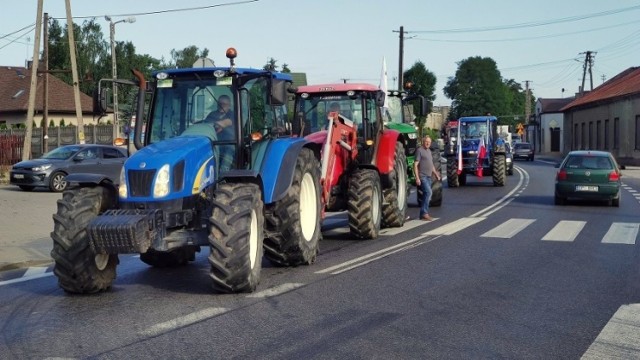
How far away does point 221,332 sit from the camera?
23.5 feet

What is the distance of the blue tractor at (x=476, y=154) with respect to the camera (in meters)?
30.0

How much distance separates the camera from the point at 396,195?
15602 millimetres

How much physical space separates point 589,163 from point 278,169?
13867 millimetres

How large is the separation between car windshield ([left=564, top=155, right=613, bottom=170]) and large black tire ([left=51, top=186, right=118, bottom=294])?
1554 centimetres

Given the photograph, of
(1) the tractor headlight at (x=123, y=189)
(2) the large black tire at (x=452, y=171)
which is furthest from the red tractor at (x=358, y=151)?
(2) the large black tire at (x=452, y=171)

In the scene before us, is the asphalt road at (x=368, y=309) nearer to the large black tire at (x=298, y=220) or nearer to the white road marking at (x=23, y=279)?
the white road marking at (x=23, y=279)

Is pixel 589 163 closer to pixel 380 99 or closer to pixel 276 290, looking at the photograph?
pixel 380 99

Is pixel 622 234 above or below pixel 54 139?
below

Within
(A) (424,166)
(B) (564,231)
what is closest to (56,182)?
(A) (424,166)

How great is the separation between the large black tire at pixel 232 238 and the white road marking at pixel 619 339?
11.7 feet

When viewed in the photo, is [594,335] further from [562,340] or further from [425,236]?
[425,236]

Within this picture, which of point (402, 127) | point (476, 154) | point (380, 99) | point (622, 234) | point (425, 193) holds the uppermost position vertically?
point (380, 99)

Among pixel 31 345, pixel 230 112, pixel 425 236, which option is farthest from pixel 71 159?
pixel 31 345

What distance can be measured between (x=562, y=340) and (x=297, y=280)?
12.0 ft
